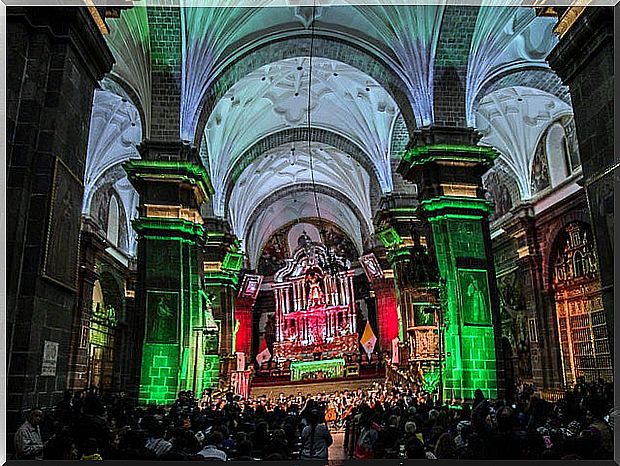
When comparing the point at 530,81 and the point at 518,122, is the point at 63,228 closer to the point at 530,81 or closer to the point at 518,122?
the point at 530,81

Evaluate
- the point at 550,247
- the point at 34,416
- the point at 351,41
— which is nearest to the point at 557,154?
the point at 550,247

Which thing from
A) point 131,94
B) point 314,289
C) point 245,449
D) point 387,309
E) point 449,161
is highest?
point 131,94

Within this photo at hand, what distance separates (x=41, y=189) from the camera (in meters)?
4.85

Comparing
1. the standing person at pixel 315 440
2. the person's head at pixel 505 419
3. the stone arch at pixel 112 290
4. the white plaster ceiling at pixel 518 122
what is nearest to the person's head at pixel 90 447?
the standing person at pixel 315 440

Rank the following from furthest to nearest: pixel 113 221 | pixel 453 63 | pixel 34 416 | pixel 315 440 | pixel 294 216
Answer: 1. pixel 294 216
2. pixel 113 221
3. pixel 453 63
4. pixel 315 440
5. pixel 34 416

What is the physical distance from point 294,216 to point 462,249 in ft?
60.0

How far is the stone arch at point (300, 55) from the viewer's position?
1200 centimetres

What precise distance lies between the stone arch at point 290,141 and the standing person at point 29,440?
13.7 meters

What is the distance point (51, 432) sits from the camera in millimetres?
4719

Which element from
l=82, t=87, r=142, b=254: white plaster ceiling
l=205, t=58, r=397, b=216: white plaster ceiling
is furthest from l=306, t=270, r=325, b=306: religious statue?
l=82, t=87, r=142, b=254: white plaster ceiling

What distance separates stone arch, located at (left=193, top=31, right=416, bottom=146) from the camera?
39.4ft

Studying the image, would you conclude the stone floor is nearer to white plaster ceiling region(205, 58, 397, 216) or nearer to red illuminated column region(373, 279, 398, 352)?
red illuminated column region(373, 279, 398, 352)

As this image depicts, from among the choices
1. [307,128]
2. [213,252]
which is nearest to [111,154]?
[213,252]

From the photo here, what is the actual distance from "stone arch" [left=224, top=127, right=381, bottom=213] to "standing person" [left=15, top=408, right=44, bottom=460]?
1370 cm
